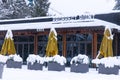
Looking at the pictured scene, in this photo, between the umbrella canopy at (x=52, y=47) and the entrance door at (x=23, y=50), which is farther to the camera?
the entrance door at (x=23, y=50)

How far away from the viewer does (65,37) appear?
26.5 metres

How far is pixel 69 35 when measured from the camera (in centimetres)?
2653

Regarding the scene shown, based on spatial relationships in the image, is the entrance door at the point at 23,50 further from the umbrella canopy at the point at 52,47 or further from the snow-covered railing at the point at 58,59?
the snow-covered railing at the point at 58,59

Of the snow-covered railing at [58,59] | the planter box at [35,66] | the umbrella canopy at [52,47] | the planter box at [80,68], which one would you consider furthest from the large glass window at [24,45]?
the planter box at [80,68]

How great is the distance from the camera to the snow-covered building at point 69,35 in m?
24.7

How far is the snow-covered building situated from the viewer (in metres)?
24.7

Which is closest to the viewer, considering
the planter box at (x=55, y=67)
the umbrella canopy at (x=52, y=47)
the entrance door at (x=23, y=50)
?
the planter box at (x=55, y=67)

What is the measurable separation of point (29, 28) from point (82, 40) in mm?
4459

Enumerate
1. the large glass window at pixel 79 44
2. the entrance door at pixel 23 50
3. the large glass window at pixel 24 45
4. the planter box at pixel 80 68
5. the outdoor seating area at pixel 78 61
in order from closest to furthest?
the outdoor seating area at pixel 78 61
the planter box at pixel 80 68
the large glass window at pixel 79 44
the large glass window at pixel 24 45
the entrance door at pixel 23 50

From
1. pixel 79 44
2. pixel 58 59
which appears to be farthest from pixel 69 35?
pixel 58 59

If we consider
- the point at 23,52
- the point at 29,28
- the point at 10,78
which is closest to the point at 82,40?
the point at 29,28

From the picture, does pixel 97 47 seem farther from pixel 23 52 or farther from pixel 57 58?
pixel 23 52

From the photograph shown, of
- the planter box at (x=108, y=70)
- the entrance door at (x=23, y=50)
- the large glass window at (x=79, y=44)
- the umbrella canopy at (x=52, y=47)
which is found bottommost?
the entrance door at (x=23, y=50)

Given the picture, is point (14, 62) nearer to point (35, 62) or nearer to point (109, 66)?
point (35, 62)
